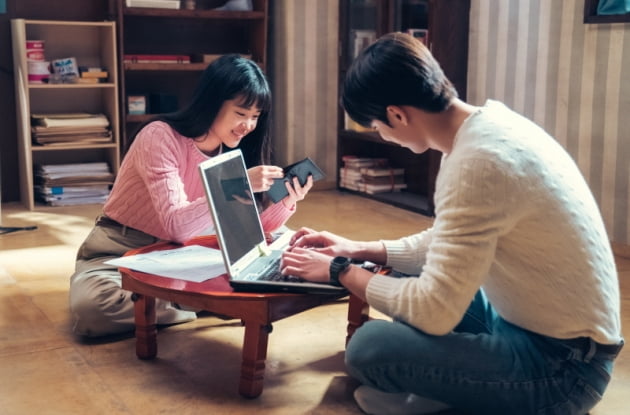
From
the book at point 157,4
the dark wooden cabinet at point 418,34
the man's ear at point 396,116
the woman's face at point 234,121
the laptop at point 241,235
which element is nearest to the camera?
the man's ear at point 396,116

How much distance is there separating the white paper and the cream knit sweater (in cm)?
52

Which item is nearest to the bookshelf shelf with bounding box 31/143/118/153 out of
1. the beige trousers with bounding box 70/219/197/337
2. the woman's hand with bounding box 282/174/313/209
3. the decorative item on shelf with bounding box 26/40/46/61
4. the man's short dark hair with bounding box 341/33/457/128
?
the decorative item on shelf with bounding box 26/40/46/61

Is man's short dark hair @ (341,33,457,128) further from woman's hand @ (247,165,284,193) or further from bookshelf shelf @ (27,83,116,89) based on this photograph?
bookshelf shelf @ (27,83,116,89)

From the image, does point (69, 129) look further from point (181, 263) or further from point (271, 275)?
point (271, 275)

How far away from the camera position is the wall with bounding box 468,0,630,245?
143 inches

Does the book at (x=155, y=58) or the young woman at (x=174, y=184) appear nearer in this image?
the young woman at (x=174, y=184)

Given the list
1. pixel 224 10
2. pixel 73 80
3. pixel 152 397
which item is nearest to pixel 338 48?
pixel 224 10

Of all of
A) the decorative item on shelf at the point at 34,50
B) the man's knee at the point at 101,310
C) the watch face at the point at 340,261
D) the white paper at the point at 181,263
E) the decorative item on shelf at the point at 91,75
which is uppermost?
the decorative item on shelf at the point at 34,50

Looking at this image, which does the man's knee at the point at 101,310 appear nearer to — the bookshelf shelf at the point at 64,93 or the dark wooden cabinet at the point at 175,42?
the bookshelf shelf at the point at 64,93

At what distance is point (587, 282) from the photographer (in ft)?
5.48

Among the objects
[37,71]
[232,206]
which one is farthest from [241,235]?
[37,71]

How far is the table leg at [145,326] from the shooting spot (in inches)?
88.3

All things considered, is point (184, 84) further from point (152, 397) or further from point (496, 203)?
point (496, 203)

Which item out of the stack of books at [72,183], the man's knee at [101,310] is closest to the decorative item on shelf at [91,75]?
the stack of books at [72,183]
